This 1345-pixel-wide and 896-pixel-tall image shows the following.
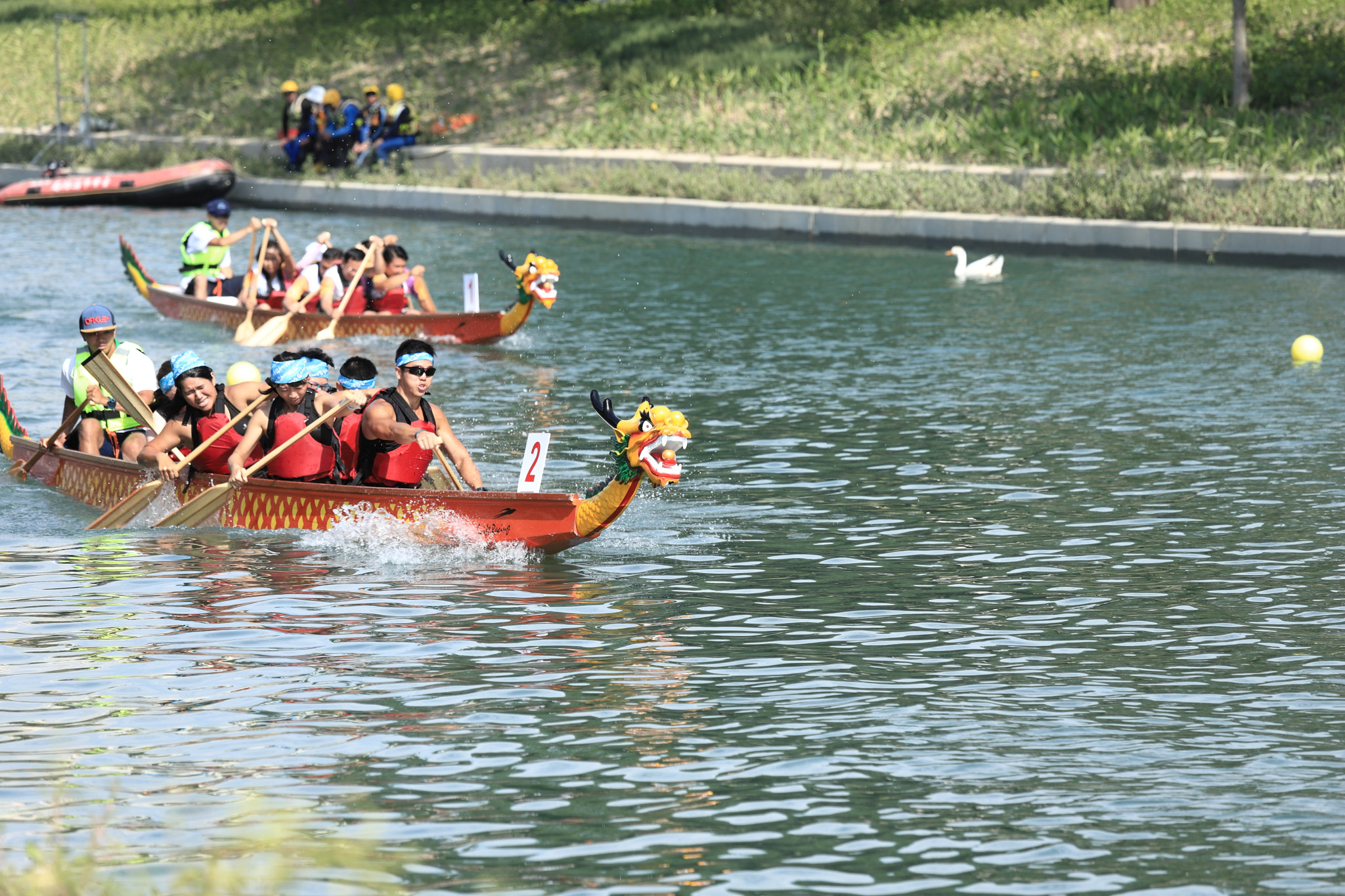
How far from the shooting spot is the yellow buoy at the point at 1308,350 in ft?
59.3

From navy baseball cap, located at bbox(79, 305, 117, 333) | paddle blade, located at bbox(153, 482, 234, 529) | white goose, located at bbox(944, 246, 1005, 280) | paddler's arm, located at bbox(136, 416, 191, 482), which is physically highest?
navy baseball cap, located at bbox(79, 305, 117, 333)

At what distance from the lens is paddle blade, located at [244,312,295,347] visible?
69.4ft

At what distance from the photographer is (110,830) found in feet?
23.1

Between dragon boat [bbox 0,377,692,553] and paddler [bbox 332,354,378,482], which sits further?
paddler [bbox 332,354,378,482]

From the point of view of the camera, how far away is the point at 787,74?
35.1 m

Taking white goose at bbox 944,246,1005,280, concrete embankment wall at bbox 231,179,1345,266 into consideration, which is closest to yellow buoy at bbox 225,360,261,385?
white goose at bbox 944,246,1005,280

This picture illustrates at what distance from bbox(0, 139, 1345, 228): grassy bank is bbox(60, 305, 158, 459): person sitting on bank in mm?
16160

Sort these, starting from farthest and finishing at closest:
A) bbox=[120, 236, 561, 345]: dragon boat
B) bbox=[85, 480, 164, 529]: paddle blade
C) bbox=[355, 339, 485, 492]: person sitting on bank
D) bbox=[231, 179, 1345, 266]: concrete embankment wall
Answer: bbox=[231, 179, 1345, 266]: concrete embankment wall
bbox=[120, 236, 561, 345]: dragon boat
bbox=[85, 480, 164, 529]: paddle blade
bbox=[355, 339, 485, 492]: person sitting on bank

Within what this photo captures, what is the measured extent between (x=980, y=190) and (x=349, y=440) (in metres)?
17.6

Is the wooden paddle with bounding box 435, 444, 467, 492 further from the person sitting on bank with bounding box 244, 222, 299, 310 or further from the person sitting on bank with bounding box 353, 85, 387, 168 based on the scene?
the person sitting on bank with bounding box 353, 85, 387, 168

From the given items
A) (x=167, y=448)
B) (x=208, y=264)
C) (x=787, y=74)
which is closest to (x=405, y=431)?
(x=167, y=448)

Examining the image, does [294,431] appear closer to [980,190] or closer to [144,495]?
[144,495]

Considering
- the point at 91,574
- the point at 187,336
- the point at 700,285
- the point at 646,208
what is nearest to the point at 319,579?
the point at 91,574

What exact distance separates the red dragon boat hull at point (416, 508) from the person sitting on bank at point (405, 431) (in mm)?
299
